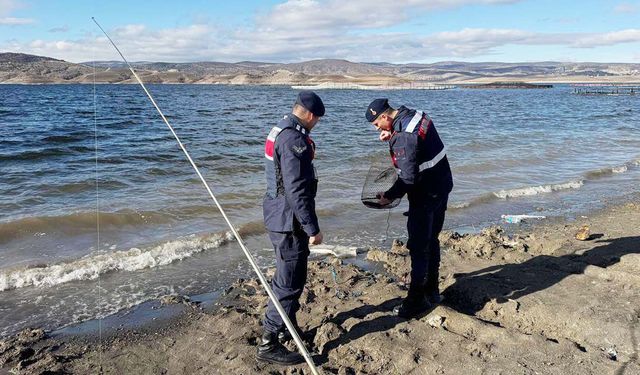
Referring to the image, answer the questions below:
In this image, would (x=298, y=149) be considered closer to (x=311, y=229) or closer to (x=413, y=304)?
(x=311, y=229)

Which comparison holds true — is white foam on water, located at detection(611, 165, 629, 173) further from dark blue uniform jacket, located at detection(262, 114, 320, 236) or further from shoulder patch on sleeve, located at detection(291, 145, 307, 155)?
shoulder patch on sleeve, located at detection(291, 145, 307, 155)

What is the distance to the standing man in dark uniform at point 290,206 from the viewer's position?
4.17m

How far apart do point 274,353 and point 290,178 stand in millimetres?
1711

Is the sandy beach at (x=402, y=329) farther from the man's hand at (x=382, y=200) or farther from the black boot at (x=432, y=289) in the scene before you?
the man's hand at (x=382, y=200)

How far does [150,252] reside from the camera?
312 inches

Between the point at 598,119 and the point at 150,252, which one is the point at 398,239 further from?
the point at 598,119

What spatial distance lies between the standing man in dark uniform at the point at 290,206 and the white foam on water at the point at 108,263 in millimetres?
3596

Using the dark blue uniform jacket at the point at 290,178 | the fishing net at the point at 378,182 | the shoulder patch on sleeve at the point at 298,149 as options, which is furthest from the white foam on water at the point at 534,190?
the shoulder patch on sleeve at the point at 298,149

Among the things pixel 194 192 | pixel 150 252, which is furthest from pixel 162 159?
pixel 150 252

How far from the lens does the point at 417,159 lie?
4.85 metres

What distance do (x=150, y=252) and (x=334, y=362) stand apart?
4.49 meters

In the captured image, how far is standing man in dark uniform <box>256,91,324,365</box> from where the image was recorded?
4168mm

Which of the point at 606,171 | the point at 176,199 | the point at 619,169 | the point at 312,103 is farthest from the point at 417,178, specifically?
the point at 619,169

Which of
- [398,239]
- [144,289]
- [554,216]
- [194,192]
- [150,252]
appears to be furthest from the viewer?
[194,192]
